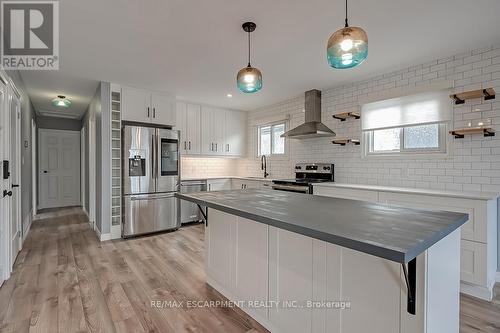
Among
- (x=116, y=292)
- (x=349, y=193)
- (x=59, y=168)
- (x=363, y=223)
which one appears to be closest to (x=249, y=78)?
(x=363, y=223)

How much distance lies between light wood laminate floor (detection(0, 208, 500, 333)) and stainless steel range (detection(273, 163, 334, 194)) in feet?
5.49

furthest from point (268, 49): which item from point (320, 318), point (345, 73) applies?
point (320, 318)

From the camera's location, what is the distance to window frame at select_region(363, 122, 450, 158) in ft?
9.95

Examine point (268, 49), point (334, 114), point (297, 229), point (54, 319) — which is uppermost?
point (268, 49)

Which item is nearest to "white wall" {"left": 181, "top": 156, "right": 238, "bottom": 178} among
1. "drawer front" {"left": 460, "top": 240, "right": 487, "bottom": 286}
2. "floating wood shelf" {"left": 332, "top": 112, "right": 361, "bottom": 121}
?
"floating wood shelf" {"left": 332, "top": 112, "right": 361, "bottom": 121}

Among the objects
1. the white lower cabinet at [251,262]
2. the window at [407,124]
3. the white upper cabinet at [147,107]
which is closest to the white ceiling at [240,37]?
the white upper cabinet at [147,107]

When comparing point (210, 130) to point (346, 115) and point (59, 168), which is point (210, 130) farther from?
point (59, 168)

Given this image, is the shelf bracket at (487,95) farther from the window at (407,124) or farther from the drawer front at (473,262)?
the drawer front at (473,262)

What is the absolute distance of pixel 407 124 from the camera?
130 inches

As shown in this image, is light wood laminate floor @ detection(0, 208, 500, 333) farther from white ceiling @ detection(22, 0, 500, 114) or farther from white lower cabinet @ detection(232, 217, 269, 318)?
white ceiling @ detection(22, 0, 500, 114)

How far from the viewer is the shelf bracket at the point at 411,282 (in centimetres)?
109

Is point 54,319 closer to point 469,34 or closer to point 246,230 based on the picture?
point 246,230

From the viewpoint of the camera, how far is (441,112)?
9.87 ft

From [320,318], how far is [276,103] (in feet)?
14.5
